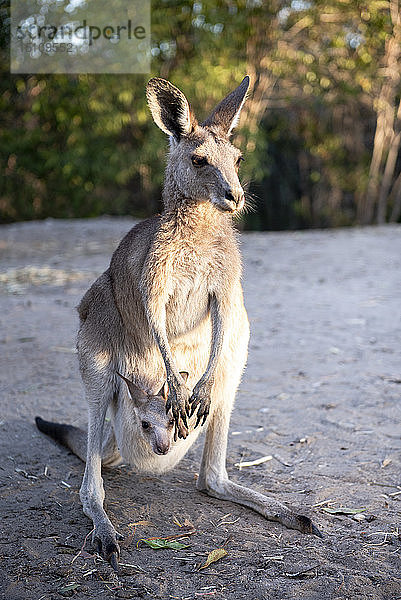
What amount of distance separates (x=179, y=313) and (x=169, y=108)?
2.17 feet

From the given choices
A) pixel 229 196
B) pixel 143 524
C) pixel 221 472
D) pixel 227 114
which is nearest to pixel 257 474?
pixel 221 472

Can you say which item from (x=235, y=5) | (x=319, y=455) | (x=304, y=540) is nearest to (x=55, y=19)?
(x=235, y=5)

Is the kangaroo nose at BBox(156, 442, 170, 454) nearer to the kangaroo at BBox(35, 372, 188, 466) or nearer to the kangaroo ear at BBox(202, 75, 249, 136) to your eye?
the kangaroo at BBox(35, 372, 188, 466)

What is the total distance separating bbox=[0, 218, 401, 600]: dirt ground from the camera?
76.4 inches

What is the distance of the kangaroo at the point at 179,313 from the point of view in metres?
2.20

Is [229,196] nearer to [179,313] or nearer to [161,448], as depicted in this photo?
[179,313]

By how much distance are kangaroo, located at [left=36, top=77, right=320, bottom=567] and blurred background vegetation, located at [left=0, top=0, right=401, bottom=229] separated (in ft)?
22.6

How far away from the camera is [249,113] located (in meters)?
10.1

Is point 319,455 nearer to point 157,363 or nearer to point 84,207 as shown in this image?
point 157,363

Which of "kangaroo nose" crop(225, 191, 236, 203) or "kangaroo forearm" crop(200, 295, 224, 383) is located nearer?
"kangaroo nose" crop(225, 191, 236, 203)

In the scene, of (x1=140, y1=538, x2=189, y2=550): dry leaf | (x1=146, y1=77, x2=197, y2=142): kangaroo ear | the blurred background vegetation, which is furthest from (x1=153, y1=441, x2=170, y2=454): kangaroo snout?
the blurred background vegetation

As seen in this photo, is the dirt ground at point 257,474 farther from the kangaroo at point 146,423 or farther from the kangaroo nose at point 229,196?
the kangaroo nose at point 229,196

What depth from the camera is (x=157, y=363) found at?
2.35m

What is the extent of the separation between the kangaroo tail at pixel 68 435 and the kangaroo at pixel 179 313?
1.02 feet
